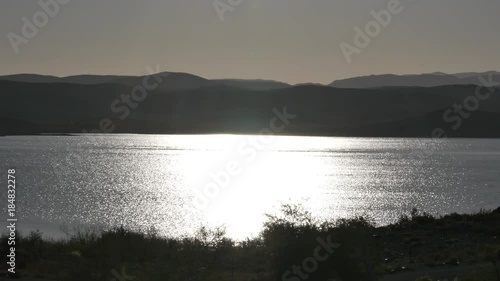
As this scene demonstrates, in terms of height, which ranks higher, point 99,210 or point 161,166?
point 161,166

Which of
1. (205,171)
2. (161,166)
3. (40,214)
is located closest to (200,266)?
(40,214)

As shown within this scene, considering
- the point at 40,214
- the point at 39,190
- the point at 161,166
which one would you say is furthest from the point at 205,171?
the point at 40,214

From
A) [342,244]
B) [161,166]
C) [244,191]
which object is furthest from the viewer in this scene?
[161,166]

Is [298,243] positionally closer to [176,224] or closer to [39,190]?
[176,224]

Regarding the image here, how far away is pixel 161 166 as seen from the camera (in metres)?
106

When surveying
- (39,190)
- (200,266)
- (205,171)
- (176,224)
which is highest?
(205,171)

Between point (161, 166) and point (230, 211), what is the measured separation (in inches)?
2280

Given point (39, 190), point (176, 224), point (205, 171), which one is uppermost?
point (205, 171)

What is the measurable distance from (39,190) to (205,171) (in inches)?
1582

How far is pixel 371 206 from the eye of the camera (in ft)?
174

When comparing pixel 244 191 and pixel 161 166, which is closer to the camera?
pixel 244 191

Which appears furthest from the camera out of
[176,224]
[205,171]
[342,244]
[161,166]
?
[161,166]

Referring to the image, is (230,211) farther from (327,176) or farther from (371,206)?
(327,176)

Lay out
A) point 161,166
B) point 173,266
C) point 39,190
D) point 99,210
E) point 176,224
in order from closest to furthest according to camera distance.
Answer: point 173,266
point 176,224
point 99,210
point 39,190
point 161,166
